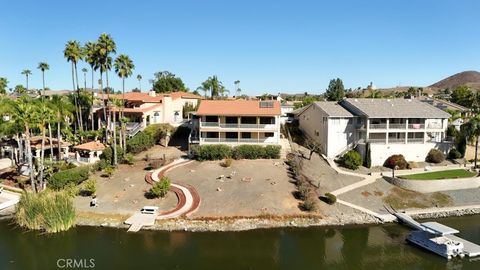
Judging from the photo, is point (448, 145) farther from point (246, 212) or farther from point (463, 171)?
point (246, 212)

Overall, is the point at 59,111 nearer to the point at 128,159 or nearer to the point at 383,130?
the point at 128,159

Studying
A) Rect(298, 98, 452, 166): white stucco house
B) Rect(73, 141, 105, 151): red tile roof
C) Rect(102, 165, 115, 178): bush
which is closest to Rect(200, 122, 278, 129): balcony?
Rect(298, 98, 452, 166): white stucco house

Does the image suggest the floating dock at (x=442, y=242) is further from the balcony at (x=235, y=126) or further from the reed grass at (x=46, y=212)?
the reed grass at (x=46, y=212)

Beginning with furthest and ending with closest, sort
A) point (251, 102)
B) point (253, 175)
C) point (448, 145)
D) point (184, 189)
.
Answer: point (251, 102)
point (448, 145)
point (253, 175)
point (184, 189)

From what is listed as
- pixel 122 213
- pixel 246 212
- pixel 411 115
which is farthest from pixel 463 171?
pixel 122 213

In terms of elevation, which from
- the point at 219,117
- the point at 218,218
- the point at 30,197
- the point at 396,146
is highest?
the point at 219,117

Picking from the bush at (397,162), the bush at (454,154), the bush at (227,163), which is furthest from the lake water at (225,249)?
the bush at (454,154)

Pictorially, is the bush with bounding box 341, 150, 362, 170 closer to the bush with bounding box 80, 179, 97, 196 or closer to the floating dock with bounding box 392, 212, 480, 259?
the floating dock with bounding box 392, 212, 480, 259
